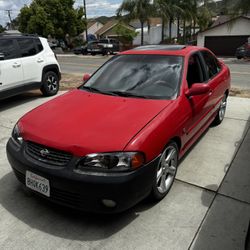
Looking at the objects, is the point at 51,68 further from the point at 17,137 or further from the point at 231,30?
the point at 231,30

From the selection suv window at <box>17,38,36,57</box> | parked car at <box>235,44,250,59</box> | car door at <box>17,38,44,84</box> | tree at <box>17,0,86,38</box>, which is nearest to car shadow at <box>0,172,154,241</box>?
car door at <box>17,38,44,84</box>

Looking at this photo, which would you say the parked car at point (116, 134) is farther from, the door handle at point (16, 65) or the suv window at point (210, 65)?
the door handle at point (16, 65)

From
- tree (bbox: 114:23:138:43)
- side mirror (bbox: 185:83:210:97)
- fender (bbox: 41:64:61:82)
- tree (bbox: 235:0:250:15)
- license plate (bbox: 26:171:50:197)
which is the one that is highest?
tree (bbox: 235:0:250:15)

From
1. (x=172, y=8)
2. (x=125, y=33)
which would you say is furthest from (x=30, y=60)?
(x=125, y=33)

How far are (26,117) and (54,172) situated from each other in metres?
1.02

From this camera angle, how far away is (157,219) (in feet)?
9.62

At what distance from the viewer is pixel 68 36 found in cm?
4450

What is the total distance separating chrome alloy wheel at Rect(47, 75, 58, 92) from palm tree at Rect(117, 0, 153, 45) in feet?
80.9

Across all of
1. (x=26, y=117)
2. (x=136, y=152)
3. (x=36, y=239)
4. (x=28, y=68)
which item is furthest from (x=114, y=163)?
(x=28, y=68)

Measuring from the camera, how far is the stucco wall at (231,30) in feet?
95.7

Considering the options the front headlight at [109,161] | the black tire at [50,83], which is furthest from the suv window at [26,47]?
the front headlight at [109,161]

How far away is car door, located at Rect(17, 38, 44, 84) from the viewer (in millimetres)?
7094

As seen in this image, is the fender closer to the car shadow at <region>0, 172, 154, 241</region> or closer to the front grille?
the car shadow at <region>0, 172, 154, 241</region>

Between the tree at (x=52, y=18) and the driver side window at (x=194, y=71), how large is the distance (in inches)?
1487
